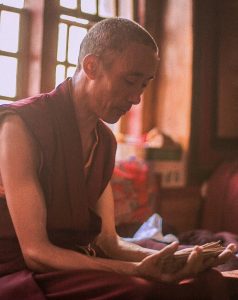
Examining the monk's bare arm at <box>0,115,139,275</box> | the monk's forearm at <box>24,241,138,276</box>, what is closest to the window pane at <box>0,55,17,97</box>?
the monk's bare arm at <box>0,115,139,275</box>

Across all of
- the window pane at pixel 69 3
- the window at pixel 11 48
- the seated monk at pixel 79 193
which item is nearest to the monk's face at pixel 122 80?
the seated monk at pixel 79 193

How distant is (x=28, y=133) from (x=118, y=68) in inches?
12.8

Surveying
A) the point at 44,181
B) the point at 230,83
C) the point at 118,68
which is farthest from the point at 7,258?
the point at 230,83

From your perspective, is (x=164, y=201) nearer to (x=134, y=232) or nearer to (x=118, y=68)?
(x=134, y=232)

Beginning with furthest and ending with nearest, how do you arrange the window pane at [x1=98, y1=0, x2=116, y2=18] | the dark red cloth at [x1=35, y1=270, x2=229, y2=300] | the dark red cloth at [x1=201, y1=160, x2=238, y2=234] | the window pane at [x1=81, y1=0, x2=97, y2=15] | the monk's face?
the window pane at [x1=98, y1=0, x2=116, y2=18] < the window pane at [x1=81, y1=0, x2=97, y2=15] < the dark red cloth at [x1=201, y1=160, x2=238, y2=234] < the monk's face < the dark red cloth at [x1=35, y1=270, x2=229, y2=300]

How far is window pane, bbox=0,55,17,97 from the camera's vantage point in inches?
111

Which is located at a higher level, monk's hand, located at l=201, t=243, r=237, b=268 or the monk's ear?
the monk's ear

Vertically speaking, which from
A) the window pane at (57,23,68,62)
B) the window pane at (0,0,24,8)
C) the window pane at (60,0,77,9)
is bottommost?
the window pane at (57,23,68,62)

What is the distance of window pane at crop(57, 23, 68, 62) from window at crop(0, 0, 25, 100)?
0.73 ft

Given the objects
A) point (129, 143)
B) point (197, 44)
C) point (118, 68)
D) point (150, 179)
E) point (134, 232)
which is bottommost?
point (134, 232)

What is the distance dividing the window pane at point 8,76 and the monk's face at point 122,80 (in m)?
1.45

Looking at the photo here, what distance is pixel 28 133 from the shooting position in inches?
53.2

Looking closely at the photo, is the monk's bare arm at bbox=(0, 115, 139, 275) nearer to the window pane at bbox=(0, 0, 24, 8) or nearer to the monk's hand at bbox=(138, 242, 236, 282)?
the monk's hand at bbox=(138, 242, 236, 282)

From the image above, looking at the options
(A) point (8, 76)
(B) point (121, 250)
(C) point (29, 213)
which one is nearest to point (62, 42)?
(A) point (8, 76)
